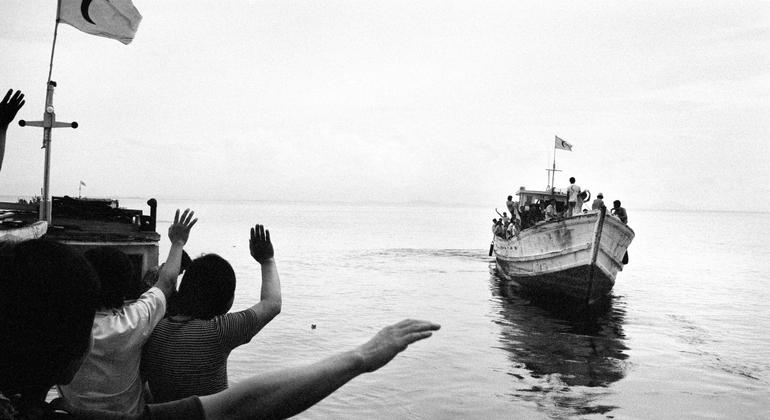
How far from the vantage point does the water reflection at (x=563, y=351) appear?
10906mm

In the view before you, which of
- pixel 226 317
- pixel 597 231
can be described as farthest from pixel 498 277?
pixel 226 317

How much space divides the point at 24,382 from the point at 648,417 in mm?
10254

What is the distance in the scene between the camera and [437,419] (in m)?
Result: 9.52

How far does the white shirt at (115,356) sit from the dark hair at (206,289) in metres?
0.24

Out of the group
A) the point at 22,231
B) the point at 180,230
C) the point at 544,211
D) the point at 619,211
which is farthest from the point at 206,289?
the point at 544,211

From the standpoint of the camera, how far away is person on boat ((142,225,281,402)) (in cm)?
351

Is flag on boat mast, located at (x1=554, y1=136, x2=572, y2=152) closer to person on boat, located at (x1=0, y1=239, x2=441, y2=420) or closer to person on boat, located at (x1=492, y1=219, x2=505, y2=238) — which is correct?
person on boat, located at (x1=492, y1=219, x2=505, y2=238)

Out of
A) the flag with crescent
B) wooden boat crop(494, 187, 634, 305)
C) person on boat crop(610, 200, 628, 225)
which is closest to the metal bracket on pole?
the flag with crescent

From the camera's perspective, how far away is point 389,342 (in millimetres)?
1890

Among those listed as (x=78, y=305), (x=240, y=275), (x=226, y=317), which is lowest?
(x=240, y=275)

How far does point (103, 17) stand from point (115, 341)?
39.9 feet

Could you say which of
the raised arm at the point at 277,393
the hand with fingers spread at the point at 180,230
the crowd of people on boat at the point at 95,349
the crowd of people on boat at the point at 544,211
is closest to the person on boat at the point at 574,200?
the crowd of people on boat at the point at 544,211

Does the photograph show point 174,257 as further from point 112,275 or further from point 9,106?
point 9,106

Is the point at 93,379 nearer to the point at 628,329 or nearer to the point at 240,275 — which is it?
the point at 628,329
